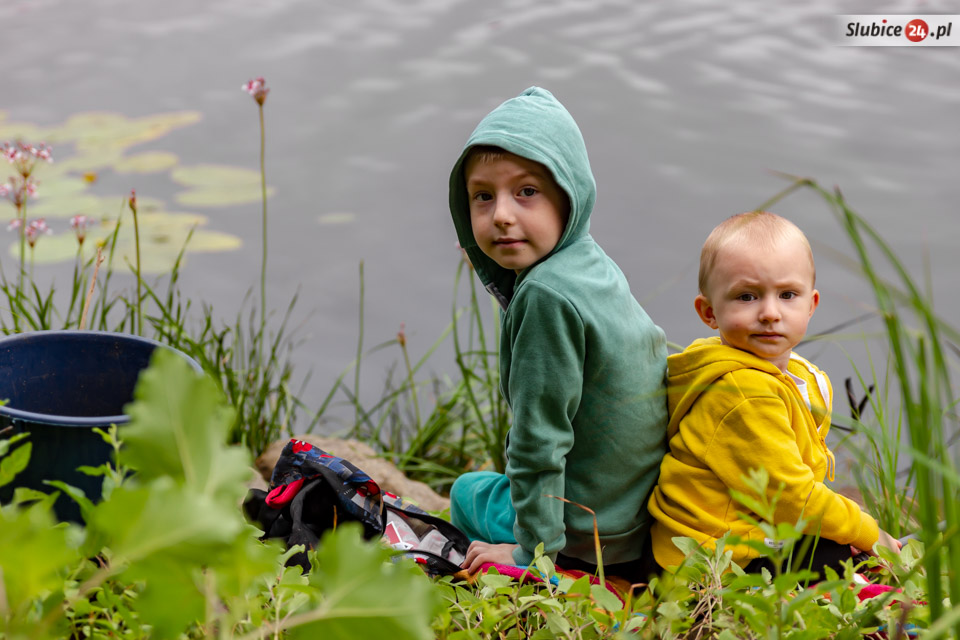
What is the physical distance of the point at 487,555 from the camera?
1708 millimetres

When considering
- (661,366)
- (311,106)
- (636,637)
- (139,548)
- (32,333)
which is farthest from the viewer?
(311,106)

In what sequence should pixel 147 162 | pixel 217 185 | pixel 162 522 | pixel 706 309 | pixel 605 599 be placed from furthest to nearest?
pixel 147 162 < pixel 217 185 < pixel 706 309 < pixel 605 599 < pixel 162 522

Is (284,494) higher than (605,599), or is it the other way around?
(605,599)

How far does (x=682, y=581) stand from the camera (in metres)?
1.07

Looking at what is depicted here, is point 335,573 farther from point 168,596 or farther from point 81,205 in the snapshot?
point 81,205

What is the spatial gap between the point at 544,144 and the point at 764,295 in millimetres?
450

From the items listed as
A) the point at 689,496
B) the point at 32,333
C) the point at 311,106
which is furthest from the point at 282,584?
the point at 311,106

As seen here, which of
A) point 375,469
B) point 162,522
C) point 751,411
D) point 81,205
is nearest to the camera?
point 162,522

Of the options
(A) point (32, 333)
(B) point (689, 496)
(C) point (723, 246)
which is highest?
(C) point (723, 246)

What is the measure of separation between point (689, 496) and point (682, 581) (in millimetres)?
542

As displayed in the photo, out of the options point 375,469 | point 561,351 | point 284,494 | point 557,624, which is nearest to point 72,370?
point 284,494

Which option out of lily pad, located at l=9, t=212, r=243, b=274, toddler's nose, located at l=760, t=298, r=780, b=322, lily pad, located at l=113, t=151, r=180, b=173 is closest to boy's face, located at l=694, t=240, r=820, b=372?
toddler's nose, located at l=760, t=298, r=780, b=322

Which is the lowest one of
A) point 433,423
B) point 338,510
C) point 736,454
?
point 433,423

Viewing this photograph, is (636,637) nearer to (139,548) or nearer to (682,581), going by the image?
(682,581)
